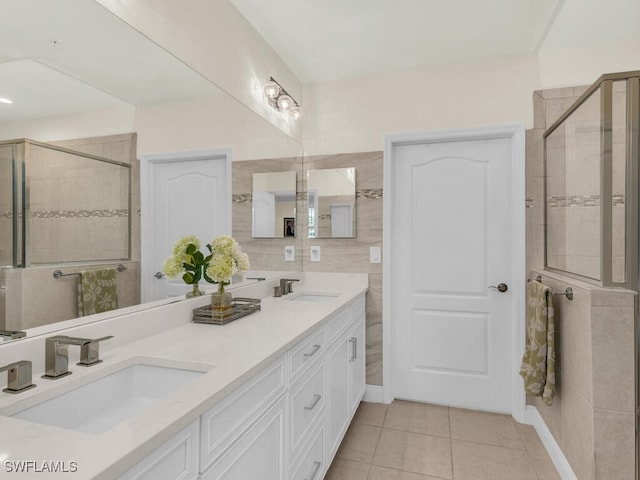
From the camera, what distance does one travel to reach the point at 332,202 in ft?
9.28

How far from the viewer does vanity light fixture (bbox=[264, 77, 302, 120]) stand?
245cm

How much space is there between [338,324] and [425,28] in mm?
1863

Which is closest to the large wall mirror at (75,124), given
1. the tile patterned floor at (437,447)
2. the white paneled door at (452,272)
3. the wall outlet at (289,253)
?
the wall outlet at (289,253)

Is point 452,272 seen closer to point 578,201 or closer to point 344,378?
point 578,201

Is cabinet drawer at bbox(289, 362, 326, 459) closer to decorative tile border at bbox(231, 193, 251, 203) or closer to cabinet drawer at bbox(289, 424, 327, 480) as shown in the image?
cabinet drawer at bbox(289, 424, 327, 480)

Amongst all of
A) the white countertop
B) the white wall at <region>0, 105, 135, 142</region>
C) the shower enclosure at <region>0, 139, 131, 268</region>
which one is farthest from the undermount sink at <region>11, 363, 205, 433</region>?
the white wall at <region>0, 105, 135, 142</region>

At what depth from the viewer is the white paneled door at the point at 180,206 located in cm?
147

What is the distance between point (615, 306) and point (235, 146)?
2007mm

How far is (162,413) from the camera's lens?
77cm

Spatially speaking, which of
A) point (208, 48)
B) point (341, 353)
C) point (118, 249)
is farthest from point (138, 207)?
point (341, 353)

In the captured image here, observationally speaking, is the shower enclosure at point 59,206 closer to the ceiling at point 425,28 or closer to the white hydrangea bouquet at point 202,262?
the white hydrangea bouquet at point 202,262

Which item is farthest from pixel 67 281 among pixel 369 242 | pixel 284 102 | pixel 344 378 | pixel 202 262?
pixel 369 242

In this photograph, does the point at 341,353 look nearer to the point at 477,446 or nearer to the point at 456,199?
the point at 477,446

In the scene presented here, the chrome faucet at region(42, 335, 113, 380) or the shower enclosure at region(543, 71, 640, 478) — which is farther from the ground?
the shower enclosure at region(543, 71, 640, 478)
